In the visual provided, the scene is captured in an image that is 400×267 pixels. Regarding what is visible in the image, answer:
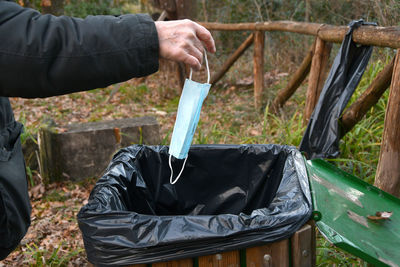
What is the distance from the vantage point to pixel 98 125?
385 cm

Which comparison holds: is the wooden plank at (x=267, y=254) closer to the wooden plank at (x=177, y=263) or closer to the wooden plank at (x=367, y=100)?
the wooden plank at (x=177, y=263)

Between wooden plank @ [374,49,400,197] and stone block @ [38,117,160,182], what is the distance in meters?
2.16

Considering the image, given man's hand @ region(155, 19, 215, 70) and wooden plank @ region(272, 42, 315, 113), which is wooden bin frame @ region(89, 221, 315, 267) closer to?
man's hand @ region(155, 19, 215, 70)

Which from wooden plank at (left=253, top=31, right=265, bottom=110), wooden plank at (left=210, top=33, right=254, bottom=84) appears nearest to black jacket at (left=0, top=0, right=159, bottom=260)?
wooden plank at (left=253, top=31, right=265, bottom=110)

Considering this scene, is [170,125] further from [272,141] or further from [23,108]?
[23,108]

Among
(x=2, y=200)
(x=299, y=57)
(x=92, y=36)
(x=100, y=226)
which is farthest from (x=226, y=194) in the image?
(x=299, y=57)

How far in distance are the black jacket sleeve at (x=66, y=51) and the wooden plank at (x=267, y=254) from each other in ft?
2.28

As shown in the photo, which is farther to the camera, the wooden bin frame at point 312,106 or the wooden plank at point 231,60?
the wooden plank at point 231,60

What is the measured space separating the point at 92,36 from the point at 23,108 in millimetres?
5518

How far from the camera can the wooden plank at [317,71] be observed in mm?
3572

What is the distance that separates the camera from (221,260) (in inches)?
50.6

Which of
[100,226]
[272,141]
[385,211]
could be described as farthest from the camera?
[272,141]

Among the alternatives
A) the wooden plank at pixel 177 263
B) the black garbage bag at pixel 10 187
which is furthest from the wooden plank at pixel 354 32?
the black garbage bag at pixel 10 187

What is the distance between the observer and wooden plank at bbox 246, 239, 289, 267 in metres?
1.30
